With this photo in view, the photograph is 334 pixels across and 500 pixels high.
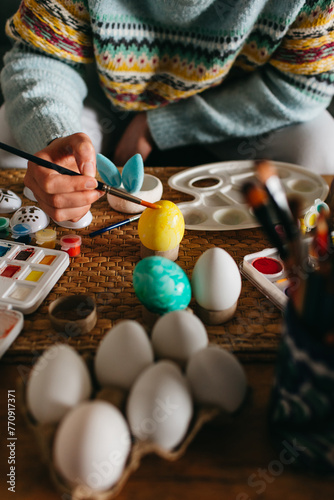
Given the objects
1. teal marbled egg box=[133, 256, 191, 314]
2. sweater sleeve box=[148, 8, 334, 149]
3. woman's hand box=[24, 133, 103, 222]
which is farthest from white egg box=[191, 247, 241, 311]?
sweater sleeve box=[148, 8, 334, 149]

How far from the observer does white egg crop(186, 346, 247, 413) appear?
321mm

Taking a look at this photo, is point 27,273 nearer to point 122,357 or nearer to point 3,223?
point 3,223

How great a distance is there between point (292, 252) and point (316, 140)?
0.72 meters

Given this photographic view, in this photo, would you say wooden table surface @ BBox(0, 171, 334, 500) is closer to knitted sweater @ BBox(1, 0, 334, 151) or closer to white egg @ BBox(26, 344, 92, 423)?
white egg @ BBox(26, 344, 92, 423)

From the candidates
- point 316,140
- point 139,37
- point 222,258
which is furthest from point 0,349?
point 316,140

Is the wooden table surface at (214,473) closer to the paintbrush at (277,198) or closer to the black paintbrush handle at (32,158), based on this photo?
the paintbrush at (277,198)

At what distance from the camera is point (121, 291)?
52 centimetres

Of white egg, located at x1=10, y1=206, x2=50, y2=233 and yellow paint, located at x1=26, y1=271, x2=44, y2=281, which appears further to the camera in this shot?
white egg, located at x1=10, y1=206, x2=50, y2=233

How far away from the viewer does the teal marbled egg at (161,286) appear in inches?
16.6

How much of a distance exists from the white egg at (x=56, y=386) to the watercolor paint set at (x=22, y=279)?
0.39 ft

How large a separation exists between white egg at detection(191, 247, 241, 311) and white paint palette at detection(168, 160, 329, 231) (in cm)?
20

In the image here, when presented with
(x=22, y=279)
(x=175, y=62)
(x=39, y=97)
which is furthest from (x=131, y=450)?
(x=175, y=62)

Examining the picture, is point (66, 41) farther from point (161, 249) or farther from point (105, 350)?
point (105, 350)

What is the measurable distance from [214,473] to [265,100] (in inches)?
32.5
